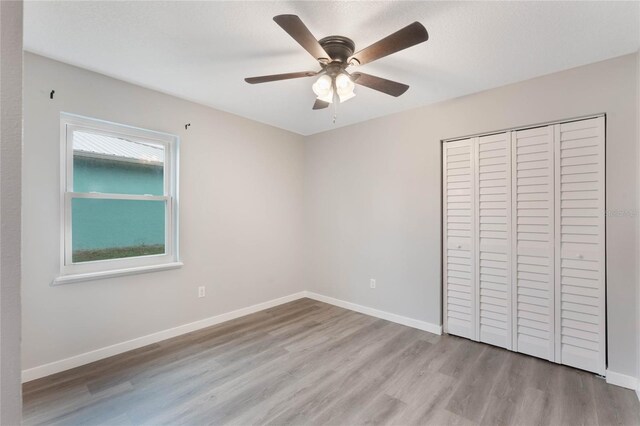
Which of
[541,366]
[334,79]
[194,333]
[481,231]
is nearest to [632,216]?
[481,231]

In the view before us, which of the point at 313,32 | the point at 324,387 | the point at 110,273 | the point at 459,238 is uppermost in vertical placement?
the point at 313,32

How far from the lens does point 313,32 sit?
75.4 inches

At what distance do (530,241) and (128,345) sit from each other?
379 centimetres

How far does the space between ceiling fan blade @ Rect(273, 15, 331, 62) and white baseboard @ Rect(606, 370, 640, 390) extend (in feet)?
10.3

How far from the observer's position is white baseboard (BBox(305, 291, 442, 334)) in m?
3.16

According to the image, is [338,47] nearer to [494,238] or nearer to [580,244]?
[494,238]

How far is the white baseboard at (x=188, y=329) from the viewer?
7.48 feet

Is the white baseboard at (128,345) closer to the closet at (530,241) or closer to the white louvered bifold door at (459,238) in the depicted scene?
the white louvered bifold door at (459,238)

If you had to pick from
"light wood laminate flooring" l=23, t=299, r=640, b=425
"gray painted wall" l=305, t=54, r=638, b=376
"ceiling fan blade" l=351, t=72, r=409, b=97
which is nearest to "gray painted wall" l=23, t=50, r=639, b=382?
"gray painted wall" l=305, t=54, r=638, b=376

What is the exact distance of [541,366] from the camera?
2445 millimetres

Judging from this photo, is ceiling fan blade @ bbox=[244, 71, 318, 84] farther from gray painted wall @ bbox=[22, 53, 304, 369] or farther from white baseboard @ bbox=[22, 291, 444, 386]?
white baseboard @ bbox=[22, 291, 444, 386]

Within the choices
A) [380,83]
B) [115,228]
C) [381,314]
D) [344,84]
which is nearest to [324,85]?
[344,84]

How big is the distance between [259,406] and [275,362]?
1.82 feet

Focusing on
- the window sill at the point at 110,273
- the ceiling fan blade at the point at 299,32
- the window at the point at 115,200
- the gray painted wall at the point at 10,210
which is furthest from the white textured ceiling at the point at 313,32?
the window sill at the point at 110,273
